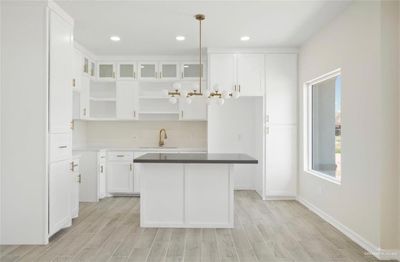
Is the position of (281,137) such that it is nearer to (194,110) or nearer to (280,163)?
(280,163)

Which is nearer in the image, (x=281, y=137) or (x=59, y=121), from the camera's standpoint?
(x=59, y=121)

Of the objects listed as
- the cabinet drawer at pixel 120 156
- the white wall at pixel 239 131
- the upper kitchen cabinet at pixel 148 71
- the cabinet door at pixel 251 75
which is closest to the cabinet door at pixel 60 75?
the cabinet drawer at pixel 120 156

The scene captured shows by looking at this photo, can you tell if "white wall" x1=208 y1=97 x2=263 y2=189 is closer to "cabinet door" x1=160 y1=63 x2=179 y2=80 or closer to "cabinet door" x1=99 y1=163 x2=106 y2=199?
"cabinet door" x1=160 y1=63 x2=179 y2=80

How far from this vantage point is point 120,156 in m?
6.08

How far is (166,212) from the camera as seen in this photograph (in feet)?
13.6

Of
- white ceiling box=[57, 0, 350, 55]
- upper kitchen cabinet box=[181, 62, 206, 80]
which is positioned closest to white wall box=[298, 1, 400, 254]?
white ceiling box=[57, 0, 350, 55]

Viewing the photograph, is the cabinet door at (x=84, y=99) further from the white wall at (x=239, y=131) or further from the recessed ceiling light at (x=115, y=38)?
the white wall at (x=239, y=131)

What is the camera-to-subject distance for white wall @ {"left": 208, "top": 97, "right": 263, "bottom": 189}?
6020 mm

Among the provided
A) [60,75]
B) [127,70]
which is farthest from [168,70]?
[60,75]

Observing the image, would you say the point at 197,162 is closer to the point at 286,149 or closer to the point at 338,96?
the point at 338,96

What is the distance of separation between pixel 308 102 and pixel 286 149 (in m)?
0.92

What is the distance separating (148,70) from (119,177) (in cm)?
218

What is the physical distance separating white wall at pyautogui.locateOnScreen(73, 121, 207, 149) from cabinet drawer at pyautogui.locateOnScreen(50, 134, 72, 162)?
2616 mm

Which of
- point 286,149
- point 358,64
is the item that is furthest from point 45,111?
point 286,149
